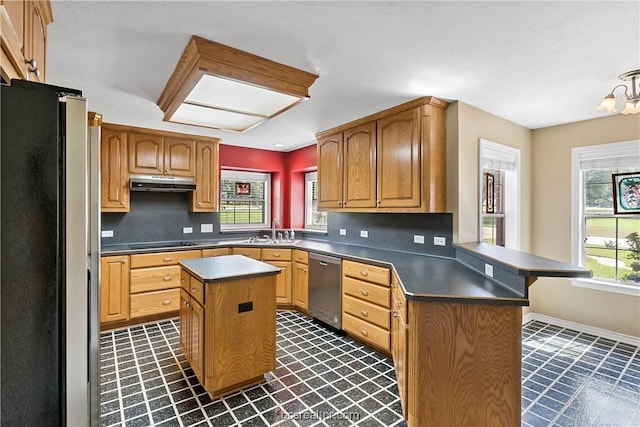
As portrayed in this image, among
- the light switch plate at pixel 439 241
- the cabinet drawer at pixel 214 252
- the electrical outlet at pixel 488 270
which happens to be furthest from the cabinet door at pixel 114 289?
the electrical outlet at pixel 488 270

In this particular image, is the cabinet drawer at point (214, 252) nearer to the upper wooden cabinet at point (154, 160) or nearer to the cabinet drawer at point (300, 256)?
the upper wooden cabinet at point (154, 160)

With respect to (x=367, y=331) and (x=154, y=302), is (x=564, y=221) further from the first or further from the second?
(x=154, y=302)

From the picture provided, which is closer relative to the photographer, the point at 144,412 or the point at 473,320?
the point at 473,320

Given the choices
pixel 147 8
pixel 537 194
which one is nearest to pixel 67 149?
pixel 147 8

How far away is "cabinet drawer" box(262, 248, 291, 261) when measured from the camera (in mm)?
4098

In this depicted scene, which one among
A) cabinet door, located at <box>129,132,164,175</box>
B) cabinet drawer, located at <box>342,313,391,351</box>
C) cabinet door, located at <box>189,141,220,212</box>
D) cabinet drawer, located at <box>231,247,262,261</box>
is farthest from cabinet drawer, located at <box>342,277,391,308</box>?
cabinet door, located at <box>129,132,164,175</box>

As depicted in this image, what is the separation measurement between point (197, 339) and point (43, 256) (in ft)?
5.22

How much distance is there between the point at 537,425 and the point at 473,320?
854 millimetres

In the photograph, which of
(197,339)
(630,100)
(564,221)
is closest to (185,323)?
(197,339)

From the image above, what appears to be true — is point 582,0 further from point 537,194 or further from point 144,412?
point 144,412

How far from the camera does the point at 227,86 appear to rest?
2.13m

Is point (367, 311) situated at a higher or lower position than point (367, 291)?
lower

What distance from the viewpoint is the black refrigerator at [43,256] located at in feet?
2.92

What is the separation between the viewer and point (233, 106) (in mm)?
2508
